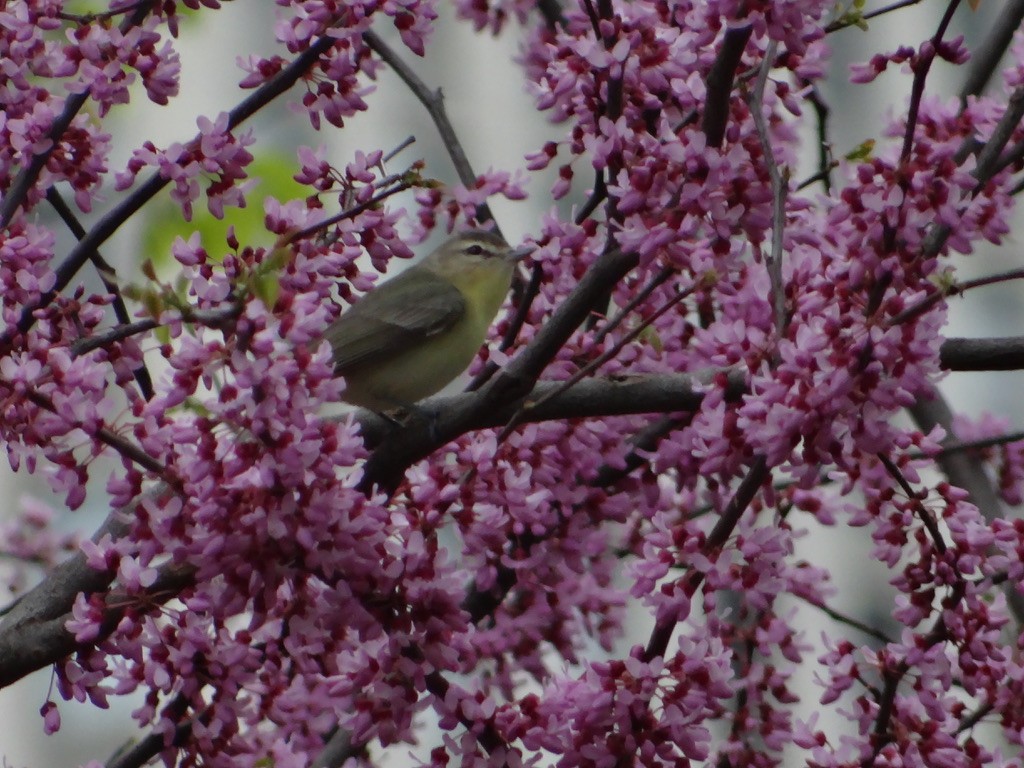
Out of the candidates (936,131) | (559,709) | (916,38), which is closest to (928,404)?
(936,131)

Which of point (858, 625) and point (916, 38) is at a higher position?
point (916, 38)

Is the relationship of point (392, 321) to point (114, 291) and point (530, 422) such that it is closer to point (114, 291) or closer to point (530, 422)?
point (114, 291)

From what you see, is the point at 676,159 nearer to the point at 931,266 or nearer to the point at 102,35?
the point at 931,266

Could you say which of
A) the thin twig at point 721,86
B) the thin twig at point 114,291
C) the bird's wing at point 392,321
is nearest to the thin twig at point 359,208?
the thin twig at point 114,291

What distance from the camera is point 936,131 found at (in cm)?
303

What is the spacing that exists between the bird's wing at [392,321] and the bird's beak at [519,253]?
0.30 metres

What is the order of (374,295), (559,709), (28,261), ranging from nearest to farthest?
(559,709), (28,261), (374,295)

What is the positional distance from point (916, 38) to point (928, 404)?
6.81 meters

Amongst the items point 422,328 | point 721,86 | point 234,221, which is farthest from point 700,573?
point 234,221

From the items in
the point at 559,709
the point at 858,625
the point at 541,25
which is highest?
the point at 541,25

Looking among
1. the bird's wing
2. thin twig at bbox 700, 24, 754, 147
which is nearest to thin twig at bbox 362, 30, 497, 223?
the bird's wing

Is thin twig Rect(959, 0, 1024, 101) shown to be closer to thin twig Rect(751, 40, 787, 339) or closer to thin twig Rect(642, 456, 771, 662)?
thin twig Rect(751, 40, 787, 339)

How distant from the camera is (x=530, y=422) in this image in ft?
9.64

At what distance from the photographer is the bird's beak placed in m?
3.53
